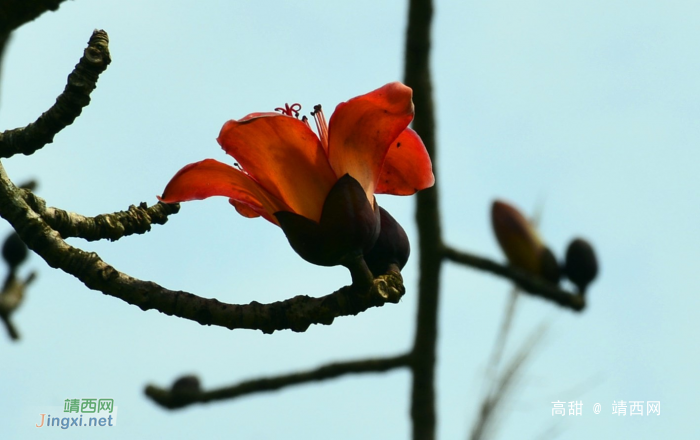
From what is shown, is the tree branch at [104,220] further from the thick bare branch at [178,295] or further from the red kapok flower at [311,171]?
the red kapok flower at [311,171]

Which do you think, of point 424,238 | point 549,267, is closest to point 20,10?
point 424,238

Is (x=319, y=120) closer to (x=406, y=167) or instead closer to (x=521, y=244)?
(x=406, y=167)

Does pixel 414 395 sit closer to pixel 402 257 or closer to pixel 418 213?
pixel 418 213

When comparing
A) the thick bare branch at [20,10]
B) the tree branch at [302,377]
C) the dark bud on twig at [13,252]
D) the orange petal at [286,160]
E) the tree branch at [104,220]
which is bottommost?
the tree branch at [302,377]

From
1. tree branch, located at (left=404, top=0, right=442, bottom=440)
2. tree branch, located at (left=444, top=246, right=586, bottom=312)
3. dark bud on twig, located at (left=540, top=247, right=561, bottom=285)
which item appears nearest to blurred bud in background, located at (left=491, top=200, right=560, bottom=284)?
dark bud on twig, located at (left=540, top=247, right=561, bottom=285)

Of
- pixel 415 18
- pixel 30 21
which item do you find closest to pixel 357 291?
pixel 30 21

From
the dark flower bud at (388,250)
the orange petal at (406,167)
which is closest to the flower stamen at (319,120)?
the orange petal at (406,167)
